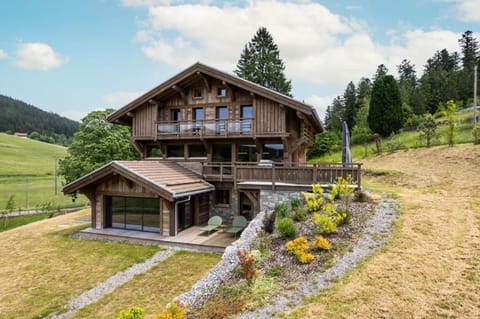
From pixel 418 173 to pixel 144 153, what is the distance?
18989 millimetres

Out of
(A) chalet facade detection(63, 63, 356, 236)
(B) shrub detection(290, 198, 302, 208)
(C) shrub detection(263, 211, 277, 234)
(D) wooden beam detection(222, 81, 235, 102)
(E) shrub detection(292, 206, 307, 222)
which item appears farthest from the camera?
(D) wooden beam detection(222, 81, 235, 102)

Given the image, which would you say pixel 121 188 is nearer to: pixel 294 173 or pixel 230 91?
pixel 230 91

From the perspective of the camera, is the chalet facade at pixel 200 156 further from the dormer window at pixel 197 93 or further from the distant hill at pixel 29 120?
the distant hill at pixel 29 120

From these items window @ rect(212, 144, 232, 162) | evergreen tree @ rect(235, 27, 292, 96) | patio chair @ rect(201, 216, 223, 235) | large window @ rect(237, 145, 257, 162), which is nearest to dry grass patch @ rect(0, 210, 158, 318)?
patio chair @ rect(201, 216, 223, 235)

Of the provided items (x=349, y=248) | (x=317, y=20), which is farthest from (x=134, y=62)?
(x=349, y=248)

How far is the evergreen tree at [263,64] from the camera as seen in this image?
37.5 metres

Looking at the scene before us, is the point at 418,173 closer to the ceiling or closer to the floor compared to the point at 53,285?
closer to the ceiling

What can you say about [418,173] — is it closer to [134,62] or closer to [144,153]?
[144,153]

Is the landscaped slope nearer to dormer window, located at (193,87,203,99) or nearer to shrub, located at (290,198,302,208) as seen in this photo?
shrub, located at (290,198,302,208)

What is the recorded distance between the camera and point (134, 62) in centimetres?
2023

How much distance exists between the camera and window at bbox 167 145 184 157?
18.9m

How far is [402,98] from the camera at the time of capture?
48.7m

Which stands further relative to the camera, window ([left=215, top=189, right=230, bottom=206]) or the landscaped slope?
window ([left=215, top=189, right=230, bottom=206])

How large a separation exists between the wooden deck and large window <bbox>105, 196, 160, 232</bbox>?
41cm
